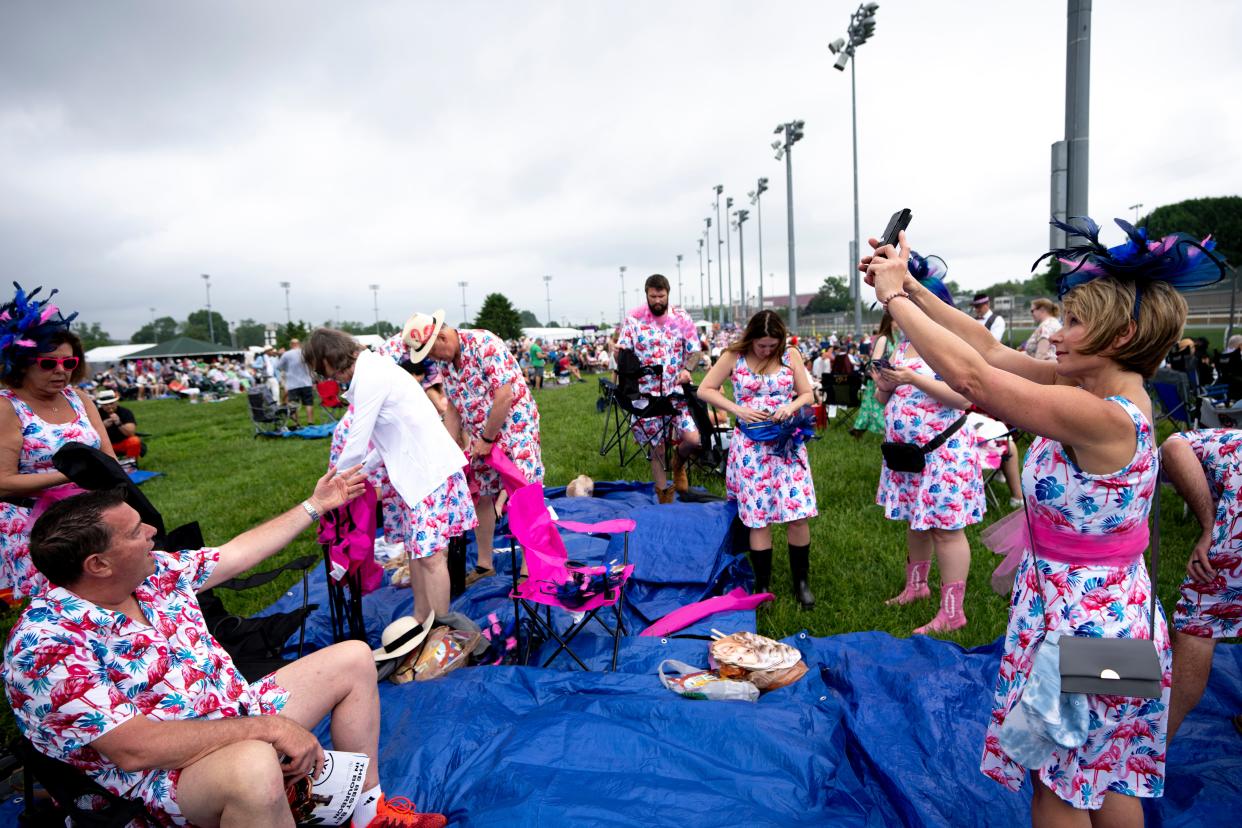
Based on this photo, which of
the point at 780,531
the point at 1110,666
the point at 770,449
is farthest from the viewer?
the point at 780,531

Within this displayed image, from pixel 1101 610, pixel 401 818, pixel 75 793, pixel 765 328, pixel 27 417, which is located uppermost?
pixel 765 328

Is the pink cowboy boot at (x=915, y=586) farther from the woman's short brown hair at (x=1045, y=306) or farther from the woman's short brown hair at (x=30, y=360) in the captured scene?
the woman's short brown hair at (x=1045, y=306)

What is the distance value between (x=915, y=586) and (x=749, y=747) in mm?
1932

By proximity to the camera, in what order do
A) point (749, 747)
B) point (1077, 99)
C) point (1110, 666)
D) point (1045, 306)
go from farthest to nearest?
point (1045, 306) → point (1077, 99) → point (749, 747) → point (1110, 666)

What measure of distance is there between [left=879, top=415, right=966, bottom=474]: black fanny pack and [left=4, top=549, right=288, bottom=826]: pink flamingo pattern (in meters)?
3.02

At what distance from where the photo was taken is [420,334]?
3.86 meters

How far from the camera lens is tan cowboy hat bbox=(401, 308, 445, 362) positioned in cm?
385

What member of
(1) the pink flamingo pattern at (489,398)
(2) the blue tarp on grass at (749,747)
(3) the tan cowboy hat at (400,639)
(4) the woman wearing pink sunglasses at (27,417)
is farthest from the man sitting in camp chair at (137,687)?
(1) the pink flamingo pattern at (489,398)

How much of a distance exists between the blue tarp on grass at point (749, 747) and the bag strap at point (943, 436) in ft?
3.07

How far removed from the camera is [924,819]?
85.2 inches

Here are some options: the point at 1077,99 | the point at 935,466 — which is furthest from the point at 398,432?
the point at 1077,99

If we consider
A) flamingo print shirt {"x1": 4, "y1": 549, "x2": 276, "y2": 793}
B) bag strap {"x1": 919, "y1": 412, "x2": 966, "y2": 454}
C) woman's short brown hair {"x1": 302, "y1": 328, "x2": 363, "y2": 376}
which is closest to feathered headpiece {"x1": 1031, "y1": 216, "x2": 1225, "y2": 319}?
bag strap {"x1": 919, "y1": 412, "x2": 966, "y2": 454}

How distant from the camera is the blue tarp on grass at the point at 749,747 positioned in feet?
7.27

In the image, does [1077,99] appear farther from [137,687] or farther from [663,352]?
[137,687]
